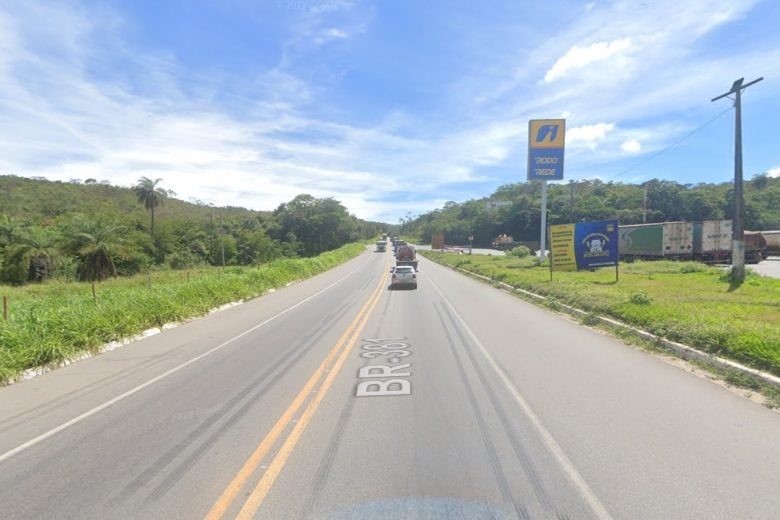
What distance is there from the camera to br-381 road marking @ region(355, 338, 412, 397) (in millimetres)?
6416

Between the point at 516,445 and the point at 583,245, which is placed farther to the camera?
the point at 583,245

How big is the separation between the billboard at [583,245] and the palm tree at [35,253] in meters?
52.7

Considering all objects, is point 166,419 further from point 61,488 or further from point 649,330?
point 649,330

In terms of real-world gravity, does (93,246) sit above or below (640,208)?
below

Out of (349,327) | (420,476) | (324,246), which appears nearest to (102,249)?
(349,327)

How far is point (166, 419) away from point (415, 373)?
3.60 meters

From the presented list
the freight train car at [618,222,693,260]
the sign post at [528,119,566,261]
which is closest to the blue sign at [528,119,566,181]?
the sign post at [528,119,566,261]

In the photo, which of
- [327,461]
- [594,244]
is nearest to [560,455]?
[327,461]

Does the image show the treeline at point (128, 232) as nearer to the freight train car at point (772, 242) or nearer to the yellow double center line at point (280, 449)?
the yellow double center line at point (280, 449)

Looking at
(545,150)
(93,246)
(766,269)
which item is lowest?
(766,269)

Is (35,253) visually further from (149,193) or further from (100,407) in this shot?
(100,407)

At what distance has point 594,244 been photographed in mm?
→ 24422

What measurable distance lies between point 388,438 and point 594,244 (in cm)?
2278

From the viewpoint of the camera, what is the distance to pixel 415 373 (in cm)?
728
